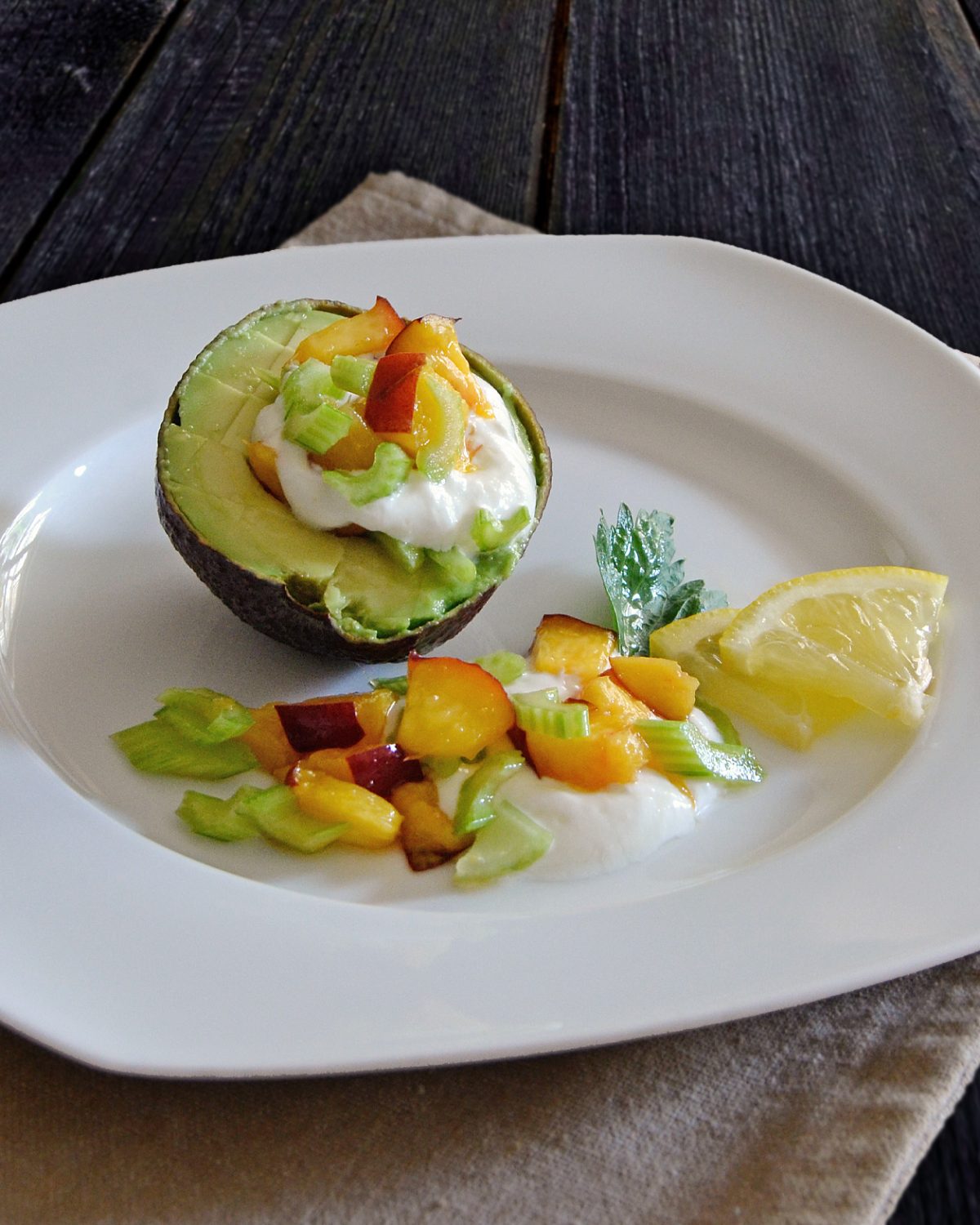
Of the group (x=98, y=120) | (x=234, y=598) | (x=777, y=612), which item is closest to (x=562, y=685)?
(x=777, y=612)

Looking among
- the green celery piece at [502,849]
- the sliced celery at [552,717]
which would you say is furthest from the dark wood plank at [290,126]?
the green celery piece at [502,849]

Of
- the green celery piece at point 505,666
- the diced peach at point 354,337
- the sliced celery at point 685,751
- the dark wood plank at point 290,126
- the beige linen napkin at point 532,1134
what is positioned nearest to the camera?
the beige linen napkin at point 532,1134

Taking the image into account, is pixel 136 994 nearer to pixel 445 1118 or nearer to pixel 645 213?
pixel 445 1118

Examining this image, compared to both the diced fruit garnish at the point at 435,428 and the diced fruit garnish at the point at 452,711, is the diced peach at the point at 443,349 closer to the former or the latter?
the diced fruit garnish at the point at 435,428

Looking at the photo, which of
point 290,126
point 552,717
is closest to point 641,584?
point 552,717

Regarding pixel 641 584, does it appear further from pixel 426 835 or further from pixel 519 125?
pixel 519 125

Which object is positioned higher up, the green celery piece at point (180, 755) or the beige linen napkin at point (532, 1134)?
the beige linen napkin at point (532, 1134)

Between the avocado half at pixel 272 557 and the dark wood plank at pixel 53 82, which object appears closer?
the avocado half at pixel 272 557
